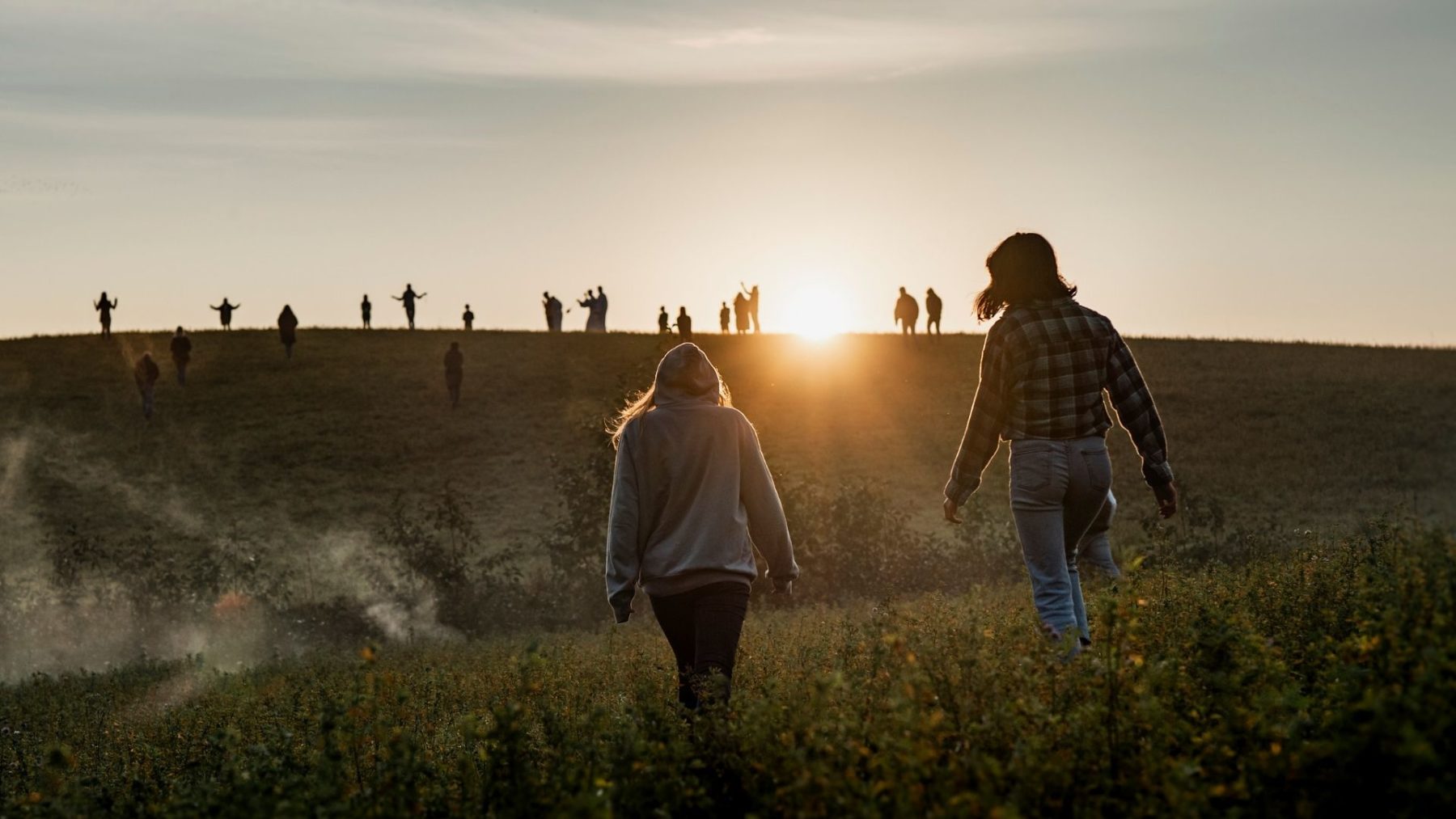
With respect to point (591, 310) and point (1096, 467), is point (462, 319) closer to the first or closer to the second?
point (591, 310)

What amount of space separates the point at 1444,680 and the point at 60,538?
1218 inches

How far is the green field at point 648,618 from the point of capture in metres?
4.77

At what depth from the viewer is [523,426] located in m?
40.0

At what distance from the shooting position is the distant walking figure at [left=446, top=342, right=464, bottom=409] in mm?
40906

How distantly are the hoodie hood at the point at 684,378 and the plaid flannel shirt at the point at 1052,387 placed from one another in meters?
1.30

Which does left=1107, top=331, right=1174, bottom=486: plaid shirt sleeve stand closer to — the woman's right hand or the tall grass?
the woman's right hand

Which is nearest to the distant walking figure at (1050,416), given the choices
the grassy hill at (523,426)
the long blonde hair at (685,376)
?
the long blonde hair at (685,376)

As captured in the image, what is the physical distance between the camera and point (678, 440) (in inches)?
262

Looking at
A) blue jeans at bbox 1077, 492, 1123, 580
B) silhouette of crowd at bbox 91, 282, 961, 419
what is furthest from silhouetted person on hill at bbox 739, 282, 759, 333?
blue jeans at bbox 1077, 492, 1123, 580

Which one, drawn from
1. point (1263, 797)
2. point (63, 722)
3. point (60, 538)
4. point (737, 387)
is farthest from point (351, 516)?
point (1263, 797)

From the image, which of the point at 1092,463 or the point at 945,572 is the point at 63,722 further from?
the point at 945,572

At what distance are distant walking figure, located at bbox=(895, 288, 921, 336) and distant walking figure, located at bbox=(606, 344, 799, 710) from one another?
41.8 m

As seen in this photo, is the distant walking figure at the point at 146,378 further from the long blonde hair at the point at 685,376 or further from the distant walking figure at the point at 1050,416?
the distant walking figure at the point at 1050,416

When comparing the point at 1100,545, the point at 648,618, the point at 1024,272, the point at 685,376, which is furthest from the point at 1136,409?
the point at 648,618
